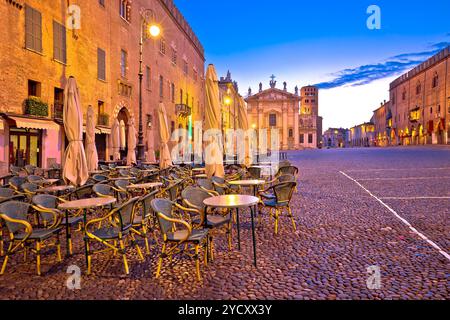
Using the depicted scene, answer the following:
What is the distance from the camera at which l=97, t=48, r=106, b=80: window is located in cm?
1880

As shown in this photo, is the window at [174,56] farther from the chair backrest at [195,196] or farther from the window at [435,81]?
the window at [435,81]

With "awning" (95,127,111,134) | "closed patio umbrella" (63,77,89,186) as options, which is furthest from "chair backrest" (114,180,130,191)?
"awning" (95,127,111,134)

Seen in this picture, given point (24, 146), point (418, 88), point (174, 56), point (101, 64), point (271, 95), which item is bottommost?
point (24, 146)

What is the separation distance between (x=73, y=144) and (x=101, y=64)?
1310 cm

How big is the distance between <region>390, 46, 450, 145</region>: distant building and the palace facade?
4500 centimetres

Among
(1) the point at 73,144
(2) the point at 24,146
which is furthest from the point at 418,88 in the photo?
(1) the point at 73,144

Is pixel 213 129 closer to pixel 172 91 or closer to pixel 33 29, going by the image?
pixel 33 29

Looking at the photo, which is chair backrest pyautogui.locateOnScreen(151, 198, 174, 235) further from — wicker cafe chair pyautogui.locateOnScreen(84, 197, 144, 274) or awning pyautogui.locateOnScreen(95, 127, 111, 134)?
awning pyautogui.locateOnScreen(95, 127, 111, 134)

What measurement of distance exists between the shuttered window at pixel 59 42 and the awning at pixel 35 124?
3239mm

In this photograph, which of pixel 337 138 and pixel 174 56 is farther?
pixel 337 138

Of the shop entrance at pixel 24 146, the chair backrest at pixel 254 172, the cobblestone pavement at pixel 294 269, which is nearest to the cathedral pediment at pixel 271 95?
the shop entrance at pixel 24 146

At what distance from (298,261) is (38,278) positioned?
10.8 ft

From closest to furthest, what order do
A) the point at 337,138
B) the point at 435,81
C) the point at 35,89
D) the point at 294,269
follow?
1. the point at 294,269
2. the point at 35,89
3. the point at 435,81
4. the point at 337,138

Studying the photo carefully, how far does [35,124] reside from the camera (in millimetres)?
13477
